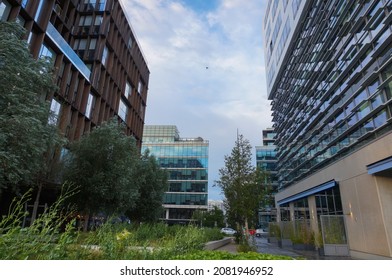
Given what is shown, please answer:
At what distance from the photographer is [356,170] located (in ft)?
56.9

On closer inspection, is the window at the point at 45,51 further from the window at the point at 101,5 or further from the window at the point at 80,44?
the window at the point at 101,5

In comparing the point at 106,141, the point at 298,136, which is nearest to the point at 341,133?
the point at 298,136

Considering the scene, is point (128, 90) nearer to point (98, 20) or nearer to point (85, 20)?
point (98, 20)

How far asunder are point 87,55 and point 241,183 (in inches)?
794

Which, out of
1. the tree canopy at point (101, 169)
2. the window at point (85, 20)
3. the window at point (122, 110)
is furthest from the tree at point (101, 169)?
the window at point (85, 20)

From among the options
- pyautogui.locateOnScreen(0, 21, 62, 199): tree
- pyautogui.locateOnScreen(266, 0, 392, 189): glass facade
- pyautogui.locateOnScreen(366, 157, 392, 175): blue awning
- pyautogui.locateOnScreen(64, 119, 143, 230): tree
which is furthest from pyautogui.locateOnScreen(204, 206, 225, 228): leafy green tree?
pyautogui.locateOnScreen(0, 21, 62, 199): tree

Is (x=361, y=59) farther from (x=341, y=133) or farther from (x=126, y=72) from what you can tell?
(x=126, y=72)

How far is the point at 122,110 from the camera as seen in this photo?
112ft

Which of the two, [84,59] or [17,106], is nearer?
[17,106]

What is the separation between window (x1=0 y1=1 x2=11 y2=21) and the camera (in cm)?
1689

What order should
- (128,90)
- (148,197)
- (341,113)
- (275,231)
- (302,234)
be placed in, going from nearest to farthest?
(302,234) → (341,113) → (148,197) → (275,231) → (128,90)

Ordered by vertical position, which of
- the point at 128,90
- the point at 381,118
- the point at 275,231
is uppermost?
the point at 128,90

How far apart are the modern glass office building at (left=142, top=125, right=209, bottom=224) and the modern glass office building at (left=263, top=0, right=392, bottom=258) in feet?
122

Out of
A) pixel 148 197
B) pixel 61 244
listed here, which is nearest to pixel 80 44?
pixel 148 197
